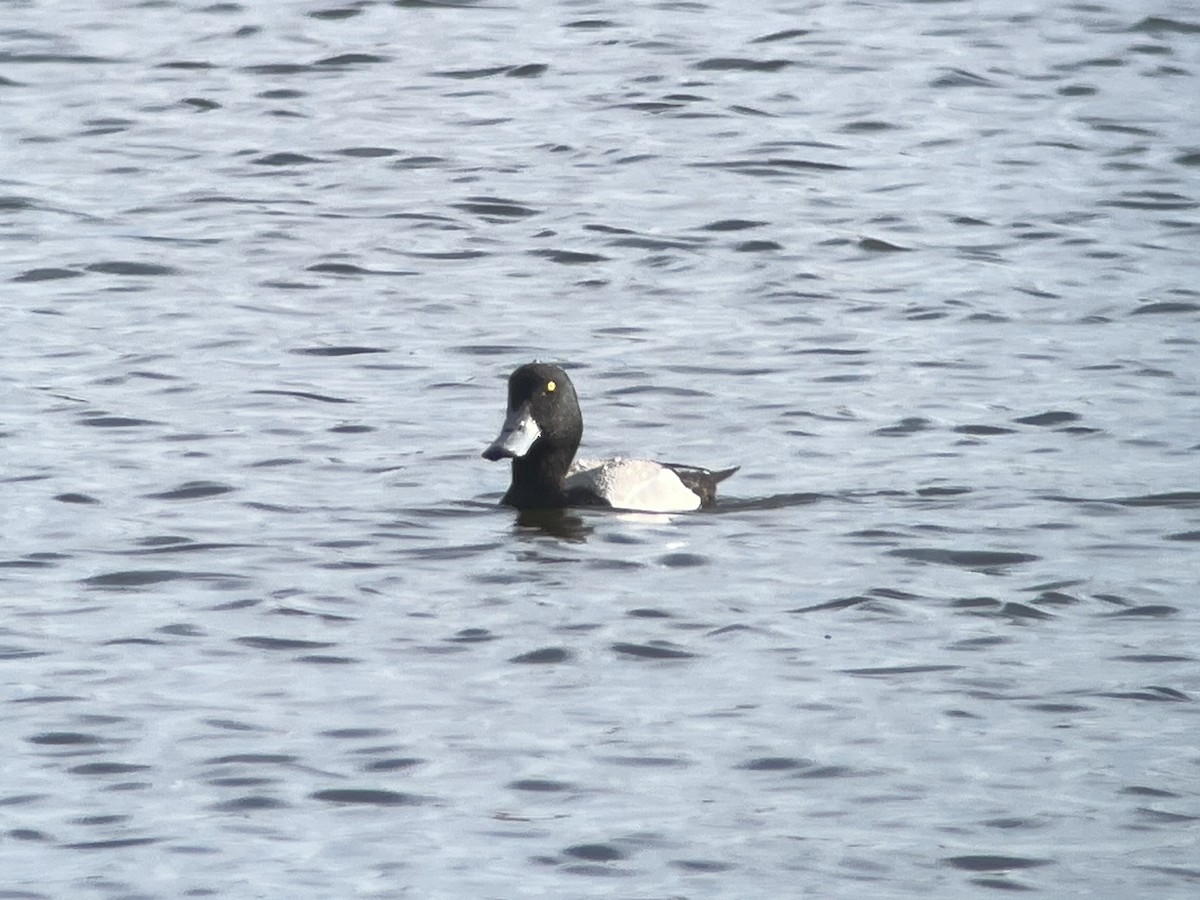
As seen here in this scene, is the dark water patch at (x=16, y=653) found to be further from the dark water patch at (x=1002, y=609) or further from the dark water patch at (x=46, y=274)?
the dark water patch at (x=46, y=274)

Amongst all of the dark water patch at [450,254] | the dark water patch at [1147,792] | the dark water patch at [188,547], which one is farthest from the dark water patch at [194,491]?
the dark water patch at [1147,792]

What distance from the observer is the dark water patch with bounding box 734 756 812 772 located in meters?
8.22

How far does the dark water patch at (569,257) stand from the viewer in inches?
643

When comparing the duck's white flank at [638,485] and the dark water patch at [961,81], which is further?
the dark water patch at [961,81]

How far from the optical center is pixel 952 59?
2197cm

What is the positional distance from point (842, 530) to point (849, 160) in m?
8.34

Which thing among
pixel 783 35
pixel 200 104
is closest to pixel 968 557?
pixel 200 104

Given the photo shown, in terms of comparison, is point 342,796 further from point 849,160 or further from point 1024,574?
point 849,160

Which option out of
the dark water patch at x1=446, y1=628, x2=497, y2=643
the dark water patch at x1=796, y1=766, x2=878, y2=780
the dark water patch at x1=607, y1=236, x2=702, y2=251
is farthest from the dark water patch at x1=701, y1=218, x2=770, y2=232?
the dark water patch at x1=796, y1=766, x2=878, y2=780

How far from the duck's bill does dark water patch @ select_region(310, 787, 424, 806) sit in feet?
13.2

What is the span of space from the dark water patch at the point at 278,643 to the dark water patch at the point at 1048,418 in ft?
16.4

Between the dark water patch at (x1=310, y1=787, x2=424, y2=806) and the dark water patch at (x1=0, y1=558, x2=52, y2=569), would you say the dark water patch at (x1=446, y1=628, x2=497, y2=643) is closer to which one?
the dark water patch at (x1=310, y1=787, x2=424, y2=806)

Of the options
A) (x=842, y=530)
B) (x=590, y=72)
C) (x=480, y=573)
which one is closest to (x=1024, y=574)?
(x=842, y=530)

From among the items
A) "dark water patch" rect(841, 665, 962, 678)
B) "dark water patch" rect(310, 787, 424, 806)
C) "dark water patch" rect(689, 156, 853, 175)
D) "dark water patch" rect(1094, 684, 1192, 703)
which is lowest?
"dark water patch" rect(1094, 684, 1192, 703)
